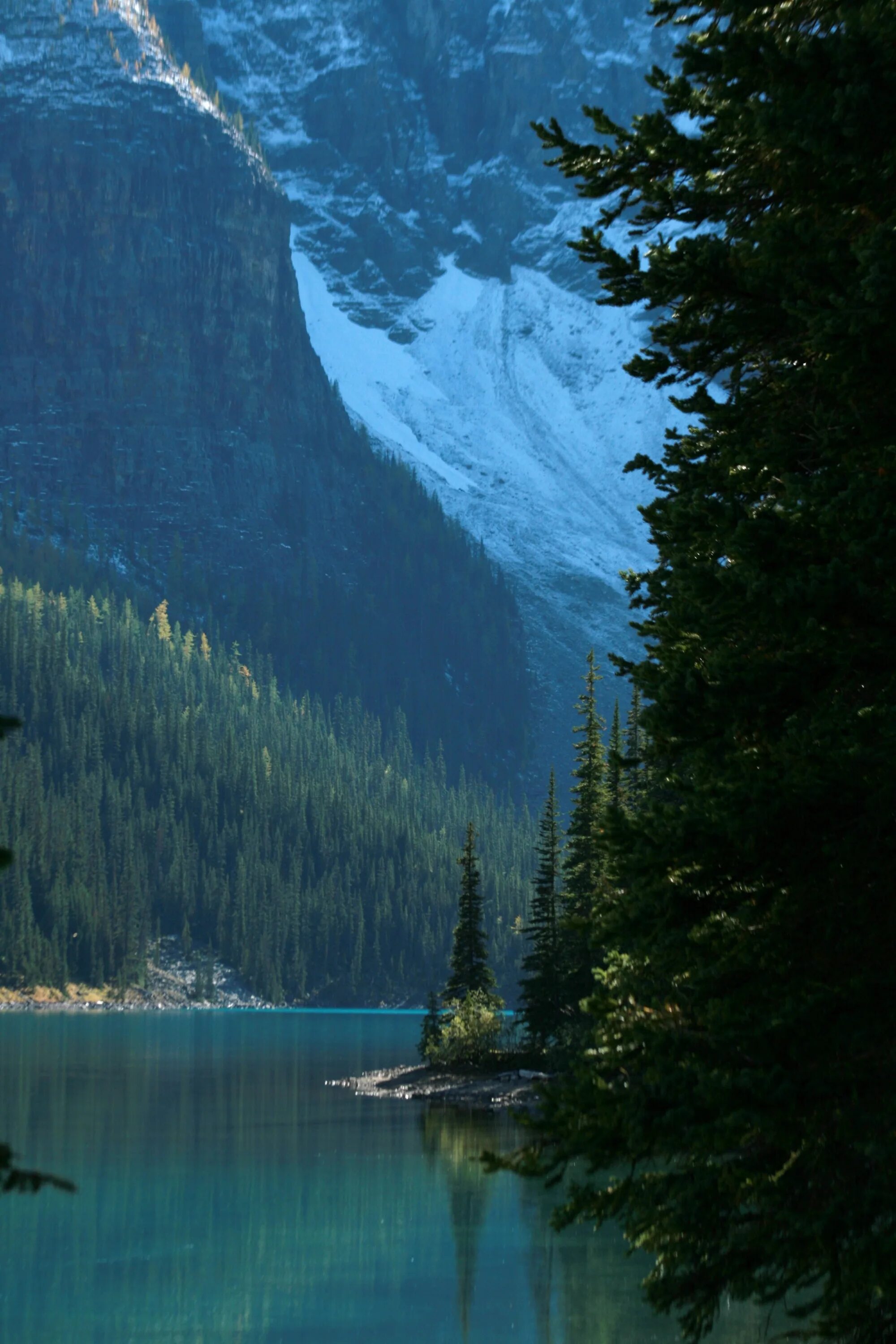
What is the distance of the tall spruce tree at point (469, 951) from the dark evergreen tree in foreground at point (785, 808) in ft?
218

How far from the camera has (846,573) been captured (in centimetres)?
1291

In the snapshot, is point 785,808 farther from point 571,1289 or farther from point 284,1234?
point 284,1234

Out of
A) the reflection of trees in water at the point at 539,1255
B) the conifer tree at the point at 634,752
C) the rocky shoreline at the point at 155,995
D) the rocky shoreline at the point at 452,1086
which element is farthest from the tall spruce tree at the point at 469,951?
the rocky shoreline at the point at 155,995

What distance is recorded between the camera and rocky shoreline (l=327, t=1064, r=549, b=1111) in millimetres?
70688

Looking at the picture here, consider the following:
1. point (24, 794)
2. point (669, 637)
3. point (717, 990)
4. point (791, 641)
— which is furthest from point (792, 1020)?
point (24, 794)

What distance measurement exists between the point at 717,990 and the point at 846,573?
3708mm

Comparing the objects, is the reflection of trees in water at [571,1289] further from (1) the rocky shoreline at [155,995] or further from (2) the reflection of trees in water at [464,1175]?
(1) the rocky shoreline at [155,995]

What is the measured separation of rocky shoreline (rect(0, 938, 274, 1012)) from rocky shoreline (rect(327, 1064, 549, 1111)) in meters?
86.9

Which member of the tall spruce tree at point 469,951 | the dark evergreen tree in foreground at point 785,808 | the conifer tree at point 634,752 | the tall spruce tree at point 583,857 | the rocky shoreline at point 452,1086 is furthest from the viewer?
the tall spruce tree at point 469,951

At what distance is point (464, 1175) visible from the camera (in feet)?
170

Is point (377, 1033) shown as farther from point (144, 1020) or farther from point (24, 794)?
point (24, 794)

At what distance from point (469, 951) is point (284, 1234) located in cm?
3880

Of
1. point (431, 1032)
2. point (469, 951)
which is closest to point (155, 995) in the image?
point (431, 1032)

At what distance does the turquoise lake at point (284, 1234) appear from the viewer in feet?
111
